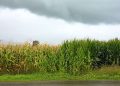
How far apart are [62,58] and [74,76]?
3191 millimetres

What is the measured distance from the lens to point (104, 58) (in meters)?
32.0

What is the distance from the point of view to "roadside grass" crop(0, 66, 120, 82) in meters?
26.1

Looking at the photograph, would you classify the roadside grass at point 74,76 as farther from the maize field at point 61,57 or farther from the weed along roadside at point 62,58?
the maize field at point 61,57

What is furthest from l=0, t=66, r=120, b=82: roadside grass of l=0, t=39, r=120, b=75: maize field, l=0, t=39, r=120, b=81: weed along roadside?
l=0, t=39, r=120, b=75: maize field

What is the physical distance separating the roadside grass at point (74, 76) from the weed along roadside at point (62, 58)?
86 mm

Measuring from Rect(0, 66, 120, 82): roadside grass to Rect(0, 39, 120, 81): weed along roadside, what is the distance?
0.09m

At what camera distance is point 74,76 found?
27938mm

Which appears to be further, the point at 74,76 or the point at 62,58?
the point at 62,58

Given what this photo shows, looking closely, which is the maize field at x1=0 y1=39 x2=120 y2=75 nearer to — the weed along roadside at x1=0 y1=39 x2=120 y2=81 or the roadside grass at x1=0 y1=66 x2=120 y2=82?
the weed along roadside at x1=0 y1=39 x2=120 y2=81

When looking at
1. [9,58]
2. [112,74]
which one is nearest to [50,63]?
[9,58]

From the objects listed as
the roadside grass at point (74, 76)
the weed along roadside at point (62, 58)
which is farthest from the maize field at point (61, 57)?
the roadside grass at point (74, 76)

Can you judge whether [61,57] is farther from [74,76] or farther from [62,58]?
[74,76]

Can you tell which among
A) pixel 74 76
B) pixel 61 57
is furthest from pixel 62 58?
pixel 74 76

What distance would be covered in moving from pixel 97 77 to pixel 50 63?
5326 mm
